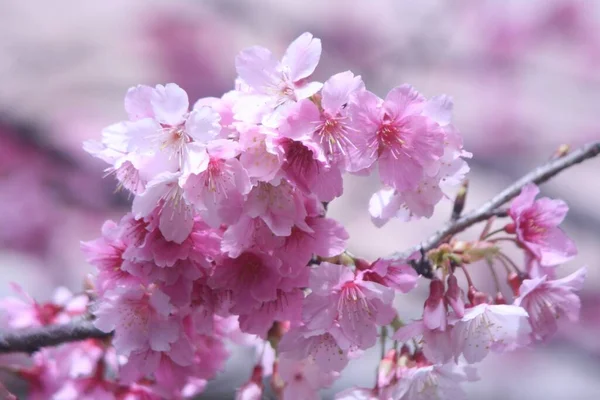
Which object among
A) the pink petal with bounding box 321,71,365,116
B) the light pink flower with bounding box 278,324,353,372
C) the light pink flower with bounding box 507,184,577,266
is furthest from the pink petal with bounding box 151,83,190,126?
the light pink flower with bounding box 507,184,577,266

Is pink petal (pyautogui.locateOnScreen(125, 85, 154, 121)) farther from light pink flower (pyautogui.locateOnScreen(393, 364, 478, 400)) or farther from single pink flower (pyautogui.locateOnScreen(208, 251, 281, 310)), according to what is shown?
light pink flower (pyautogui.locateOnScreen(393, 364, 478, 400))

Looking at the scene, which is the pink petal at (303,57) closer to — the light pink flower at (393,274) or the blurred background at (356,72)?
the light pink flower at (393,274)

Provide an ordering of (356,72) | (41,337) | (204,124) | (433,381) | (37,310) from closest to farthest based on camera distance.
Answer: (204,124) → (433,381) → (41,337) → (37,310) → (356,72)

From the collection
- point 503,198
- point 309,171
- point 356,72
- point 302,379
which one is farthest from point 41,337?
point 356,72

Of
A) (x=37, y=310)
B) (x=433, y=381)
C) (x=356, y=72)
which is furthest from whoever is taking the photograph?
(x=356, y=72)

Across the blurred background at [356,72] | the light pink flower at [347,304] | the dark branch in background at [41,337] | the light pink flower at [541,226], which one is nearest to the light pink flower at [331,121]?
the light pink flower at [347,304]

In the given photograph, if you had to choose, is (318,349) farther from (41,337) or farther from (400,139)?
(41,337)

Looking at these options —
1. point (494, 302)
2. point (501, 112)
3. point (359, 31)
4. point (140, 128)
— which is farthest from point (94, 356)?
point (501, 112)
